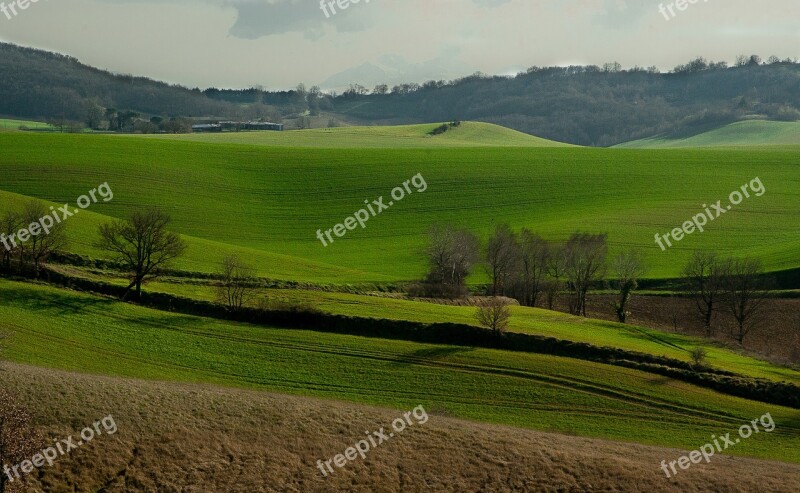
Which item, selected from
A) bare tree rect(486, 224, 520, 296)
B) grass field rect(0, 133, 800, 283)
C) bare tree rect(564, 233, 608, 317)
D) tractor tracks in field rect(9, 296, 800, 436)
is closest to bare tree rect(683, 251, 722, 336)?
grass field rect(0, 133, 800, 283)

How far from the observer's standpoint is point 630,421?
35844 mm

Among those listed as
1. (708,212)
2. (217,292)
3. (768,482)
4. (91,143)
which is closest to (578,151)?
(708,212)

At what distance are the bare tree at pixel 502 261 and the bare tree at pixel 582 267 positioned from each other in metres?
4.56

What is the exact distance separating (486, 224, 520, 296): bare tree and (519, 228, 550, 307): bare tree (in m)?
0.71

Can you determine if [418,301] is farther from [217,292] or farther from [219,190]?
[219,190]

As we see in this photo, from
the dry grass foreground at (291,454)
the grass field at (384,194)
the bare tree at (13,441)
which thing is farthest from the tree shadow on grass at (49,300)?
the bare tree at (13,441)

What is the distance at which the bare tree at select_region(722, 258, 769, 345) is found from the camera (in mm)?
57562

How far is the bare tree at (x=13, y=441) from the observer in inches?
1037

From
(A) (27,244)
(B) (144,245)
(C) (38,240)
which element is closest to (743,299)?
(B) (144,245)

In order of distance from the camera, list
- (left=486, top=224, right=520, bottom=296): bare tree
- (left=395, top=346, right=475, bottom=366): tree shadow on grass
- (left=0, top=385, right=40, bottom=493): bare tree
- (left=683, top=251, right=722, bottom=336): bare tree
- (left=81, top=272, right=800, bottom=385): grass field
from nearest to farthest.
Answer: (left=0, top=385, right=40, bottom=493): bare tree, (left=395, top=346, right=475, bottom=366): tree shadow on grass, (left=81, top=272, right=800, bottom=385): grass field, (left=683, top=251, right=722, bottom=336): bare tree, (left=486, top=224, right=520, bottom=296): bare tree

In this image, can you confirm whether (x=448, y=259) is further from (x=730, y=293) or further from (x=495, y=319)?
(x=730, y=293)

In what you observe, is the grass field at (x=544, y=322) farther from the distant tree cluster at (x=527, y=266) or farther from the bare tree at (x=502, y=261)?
the bare tree at (x=502, y=261)

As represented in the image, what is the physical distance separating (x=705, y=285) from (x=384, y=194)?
4433 centimetres

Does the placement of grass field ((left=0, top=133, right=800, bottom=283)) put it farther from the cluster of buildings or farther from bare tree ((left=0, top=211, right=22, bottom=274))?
the cluster of buildings
